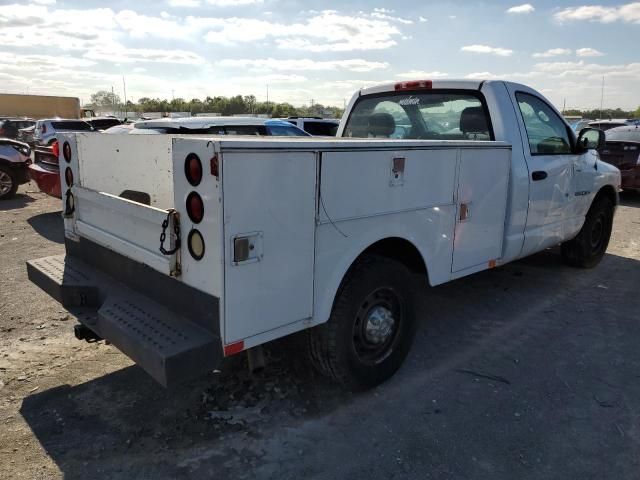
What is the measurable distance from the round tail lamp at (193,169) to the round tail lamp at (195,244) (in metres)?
0.24

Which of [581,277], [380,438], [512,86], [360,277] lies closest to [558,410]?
[380,438]

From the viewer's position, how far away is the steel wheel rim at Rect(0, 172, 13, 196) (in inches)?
432

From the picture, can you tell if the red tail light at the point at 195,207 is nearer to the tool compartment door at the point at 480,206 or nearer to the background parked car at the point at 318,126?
the tool compartment door at the point at 480,206

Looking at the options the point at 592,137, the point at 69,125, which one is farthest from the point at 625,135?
the point at 69,125

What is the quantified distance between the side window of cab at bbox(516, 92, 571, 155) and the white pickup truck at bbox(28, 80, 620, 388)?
0.08ft

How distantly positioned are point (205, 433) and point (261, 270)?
112 cm

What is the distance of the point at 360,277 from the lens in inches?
122

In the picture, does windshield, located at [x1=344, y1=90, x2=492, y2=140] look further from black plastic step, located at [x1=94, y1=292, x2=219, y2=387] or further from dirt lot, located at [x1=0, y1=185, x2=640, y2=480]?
black plastic step, located at [x1=94, y1=292, x2=219, y2=387]

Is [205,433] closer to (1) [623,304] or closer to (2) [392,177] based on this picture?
(2) [392,177]

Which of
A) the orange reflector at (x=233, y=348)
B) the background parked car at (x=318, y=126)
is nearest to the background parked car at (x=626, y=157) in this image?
the background parked car at (x=318, y=126)

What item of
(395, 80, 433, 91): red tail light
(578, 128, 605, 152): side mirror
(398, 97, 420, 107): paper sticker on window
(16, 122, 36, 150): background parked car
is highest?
(395, 80, 433, 91): red tail light

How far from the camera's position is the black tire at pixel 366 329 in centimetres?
305

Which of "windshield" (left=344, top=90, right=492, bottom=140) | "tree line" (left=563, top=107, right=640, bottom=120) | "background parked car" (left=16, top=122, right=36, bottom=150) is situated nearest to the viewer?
"windshield" (left=344, top=90, right=492, bottom=140)

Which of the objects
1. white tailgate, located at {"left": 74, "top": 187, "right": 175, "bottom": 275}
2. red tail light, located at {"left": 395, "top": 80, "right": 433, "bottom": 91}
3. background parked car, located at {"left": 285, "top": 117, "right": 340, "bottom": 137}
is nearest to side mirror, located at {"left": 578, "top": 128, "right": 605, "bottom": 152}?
red tail light, located at {"left": 395, "top": 80, "right": 433, "bottom": 91}
